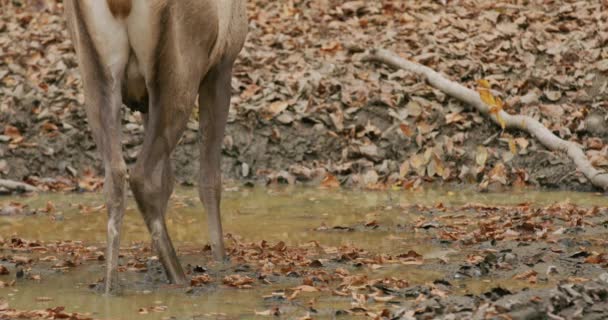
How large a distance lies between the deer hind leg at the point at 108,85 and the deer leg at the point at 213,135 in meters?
1.27

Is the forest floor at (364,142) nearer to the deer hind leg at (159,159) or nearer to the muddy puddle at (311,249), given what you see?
the muddy puddle at (311,249)

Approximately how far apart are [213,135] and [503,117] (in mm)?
5085

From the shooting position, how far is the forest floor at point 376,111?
12.2 metres

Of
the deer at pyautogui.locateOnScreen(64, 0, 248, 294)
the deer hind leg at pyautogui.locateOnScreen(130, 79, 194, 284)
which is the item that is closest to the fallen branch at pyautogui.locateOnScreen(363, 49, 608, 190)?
the deer at pyautogui.locateOnScreen(64, 0, 248, 294)

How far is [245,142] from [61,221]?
3.33 meters

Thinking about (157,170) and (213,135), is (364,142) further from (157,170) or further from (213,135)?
(157,170)

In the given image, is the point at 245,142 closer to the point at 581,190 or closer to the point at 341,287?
the point at 581,190

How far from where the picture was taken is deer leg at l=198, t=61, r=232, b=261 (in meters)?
8.02

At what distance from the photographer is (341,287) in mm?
6754

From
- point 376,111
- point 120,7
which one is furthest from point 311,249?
point 376,111

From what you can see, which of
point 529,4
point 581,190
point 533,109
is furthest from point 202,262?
point 529,4

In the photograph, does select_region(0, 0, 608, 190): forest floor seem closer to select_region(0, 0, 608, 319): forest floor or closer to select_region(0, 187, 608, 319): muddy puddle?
select_region(0, 0, 608, 319): forest floor

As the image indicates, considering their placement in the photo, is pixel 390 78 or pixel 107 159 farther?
pixel 390 78

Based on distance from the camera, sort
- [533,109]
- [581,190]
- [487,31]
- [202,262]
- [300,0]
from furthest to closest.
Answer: [300,0]
[487,31]
[533,109]
[581,190]
[202,262]
